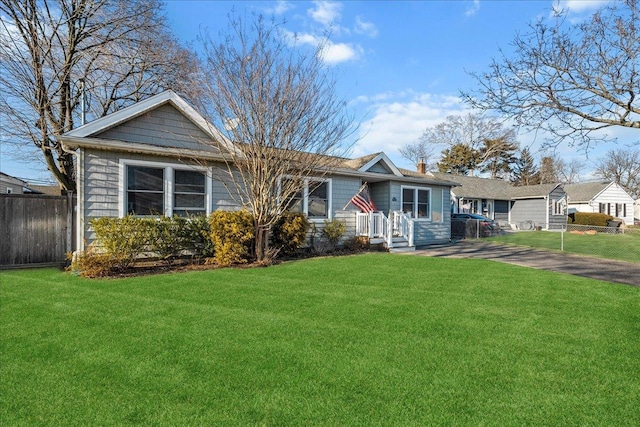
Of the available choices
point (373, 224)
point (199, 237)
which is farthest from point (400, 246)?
point (199, 237)

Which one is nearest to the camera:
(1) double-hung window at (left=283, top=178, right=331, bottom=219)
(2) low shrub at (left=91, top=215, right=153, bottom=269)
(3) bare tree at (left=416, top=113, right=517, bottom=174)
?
(2) low shrub at (left=91, top=215, right=153, bottom=269)

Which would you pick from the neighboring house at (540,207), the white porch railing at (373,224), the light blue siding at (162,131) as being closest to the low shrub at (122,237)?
the light blue siding at (162,131)

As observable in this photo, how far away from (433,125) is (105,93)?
127ft

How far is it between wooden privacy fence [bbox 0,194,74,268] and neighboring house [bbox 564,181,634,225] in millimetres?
41535

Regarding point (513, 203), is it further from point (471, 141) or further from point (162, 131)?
point (162, 131)

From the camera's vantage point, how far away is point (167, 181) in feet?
31.3

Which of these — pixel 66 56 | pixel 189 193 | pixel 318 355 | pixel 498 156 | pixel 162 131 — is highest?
pixel 498 156

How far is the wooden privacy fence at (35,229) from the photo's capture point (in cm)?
881

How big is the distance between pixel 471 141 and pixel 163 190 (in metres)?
41.8

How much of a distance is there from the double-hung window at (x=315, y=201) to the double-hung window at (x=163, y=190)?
3.21 meters

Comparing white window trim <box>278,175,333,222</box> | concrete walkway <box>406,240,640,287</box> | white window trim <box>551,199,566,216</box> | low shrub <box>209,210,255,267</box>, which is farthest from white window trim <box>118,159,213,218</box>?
white window trim <box>551,199,566,216</box>

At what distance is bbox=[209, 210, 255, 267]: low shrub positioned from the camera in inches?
351

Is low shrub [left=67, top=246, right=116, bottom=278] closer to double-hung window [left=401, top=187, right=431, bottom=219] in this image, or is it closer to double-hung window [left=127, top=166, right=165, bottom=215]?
double-hung window [left=127, top=166, right=165, bottom=215]

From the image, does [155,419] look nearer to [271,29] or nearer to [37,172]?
[271,29]
